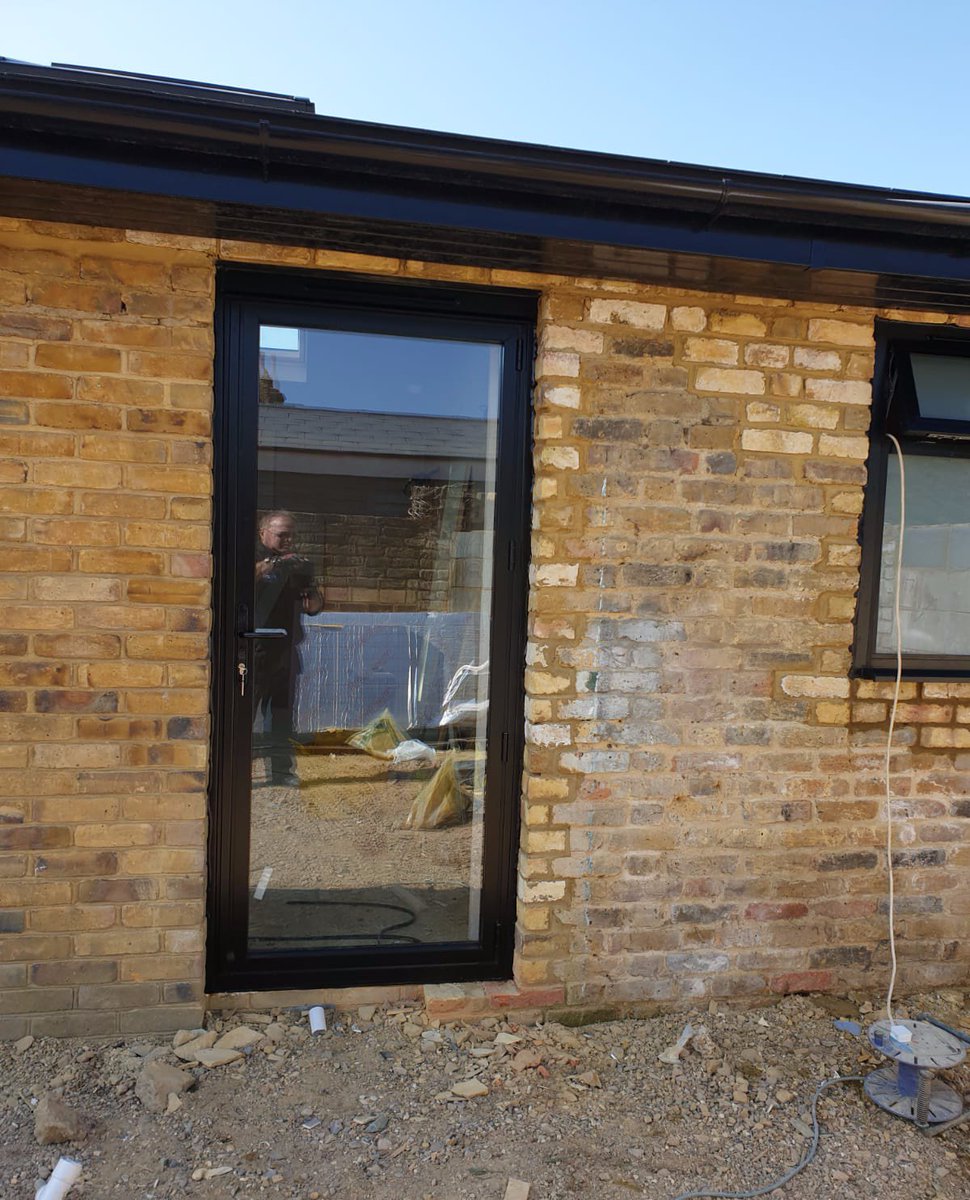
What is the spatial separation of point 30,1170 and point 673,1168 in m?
1.74

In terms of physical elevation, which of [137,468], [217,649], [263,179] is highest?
[263,179]

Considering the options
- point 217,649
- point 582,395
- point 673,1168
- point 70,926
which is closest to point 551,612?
point 582,395

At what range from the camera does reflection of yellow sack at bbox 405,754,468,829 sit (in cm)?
302

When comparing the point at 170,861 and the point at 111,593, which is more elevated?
the point at 111,593

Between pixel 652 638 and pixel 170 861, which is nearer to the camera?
pixel 170 861

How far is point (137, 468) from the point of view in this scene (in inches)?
101

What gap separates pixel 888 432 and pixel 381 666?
6.88 feet

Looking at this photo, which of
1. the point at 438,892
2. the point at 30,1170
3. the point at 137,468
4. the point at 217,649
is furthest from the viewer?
the point at 438,892

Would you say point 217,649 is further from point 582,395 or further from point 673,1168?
point 673,1168

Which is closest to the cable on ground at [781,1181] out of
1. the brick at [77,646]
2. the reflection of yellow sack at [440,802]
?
the reflection of yellow sack at [440,802]

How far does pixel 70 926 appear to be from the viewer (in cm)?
262

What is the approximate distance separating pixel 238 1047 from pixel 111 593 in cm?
154

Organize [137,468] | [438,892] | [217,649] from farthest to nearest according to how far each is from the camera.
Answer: [438,892], [217,649], [137,468]

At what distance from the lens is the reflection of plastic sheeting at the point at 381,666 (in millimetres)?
2916
